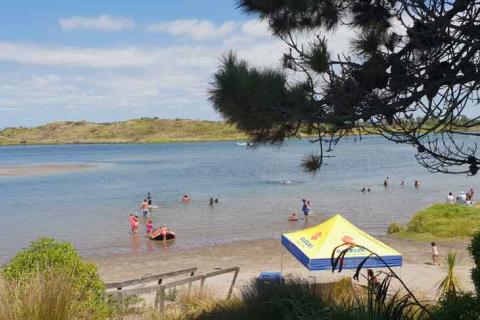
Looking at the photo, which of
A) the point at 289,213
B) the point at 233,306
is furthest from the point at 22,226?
the point at 233,306

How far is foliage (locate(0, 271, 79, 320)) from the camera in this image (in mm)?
4438

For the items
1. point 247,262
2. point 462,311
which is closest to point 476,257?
point 462,311

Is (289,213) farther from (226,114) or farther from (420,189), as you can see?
(226,114)

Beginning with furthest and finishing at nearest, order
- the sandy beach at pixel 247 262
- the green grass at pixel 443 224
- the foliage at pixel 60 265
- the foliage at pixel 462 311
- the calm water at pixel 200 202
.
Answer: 1. the calm water at pixel 200 202
2. the green grass at pixel 443 224
3. the sandy beach at pixel 247 262
4. the foliage at pixel 60 265
5. the foliage at pixel 462 311

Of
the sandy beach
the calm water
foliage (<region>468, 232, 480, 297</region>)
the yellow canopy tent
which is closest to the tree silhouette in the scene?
foliage (<region>468, 232, 480, 297</region>)

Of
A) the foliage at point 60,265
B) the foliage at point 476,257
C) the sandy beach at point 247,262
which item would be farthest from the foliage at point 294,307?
the sandy beach at point 247,262

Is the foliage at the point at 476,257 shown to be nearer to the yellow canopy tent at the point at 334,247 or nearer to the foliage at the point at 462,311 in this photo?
the foliage at the point at 462,311

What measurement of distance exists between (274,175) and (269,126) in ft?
176

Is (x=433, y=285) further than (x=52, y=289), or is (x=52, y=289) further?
(x=433, y=285)

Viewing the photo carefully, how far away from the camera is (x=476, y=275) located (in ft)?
17.3

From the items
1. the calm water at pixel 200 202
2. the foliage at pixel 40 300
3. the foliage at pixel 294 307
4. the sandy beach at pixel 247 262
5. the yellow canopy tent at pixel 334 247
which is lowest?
the calm water at pixel 200 202

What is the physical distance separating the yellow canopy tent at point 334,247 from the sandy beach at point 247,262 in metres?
3.65

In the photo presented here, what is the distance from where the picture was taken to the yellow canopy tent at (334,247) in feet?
35.9

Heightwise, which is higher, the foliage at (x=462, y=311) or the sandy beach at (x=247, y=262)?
the foliage at (x=462, y=311)
